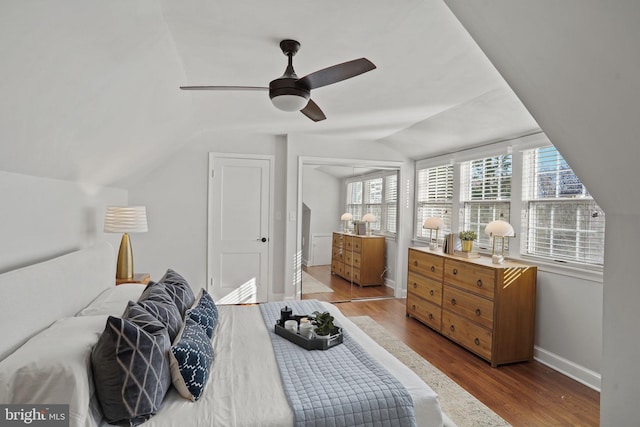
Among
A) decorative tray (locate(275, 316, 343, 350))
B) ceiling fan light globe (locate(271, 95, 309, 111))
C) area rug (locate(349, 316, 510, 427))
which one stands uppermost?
ceiling fan light globe (locate(271, 95, 309, 111))

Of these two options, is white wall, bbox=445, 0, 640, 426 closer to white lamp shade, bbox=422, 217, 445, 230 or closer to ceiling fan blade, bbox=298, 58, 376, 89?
ceiling fan blade, bbox=298, 58, 376, 89

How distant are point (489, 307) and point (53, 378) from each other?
10.5ft

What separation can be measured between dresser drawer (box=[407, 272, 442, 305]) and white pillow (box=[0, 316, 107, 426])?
3.40 meters

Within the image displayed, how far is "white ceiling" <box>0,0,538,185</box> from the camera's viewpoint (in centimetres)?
136

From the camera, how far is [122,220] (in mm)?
3203

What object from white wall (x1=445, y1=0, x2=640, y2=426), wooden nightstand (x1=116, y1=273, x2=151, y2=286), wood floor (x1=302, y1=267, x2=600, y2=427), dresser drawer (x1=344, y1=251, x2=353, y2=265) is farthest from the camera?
dresser drawer (x1=344, y1=251, x2=353, y2=265)

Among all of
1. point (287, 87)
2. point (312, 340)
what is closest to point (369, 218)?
point (312, 340)

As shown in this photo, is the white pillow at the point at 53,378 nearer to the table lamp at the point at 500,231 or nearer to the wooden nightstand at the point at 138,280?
the wooden nightstand at the point at 138,280

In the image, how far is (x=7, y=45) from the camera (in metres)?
1.12

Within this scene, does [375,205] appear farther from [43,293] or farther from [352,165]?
[43,293]

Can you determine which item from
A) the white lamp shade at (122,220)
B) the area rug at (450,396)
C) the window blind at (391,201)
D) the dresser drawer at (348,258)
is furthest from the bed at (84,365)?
the window blind at (391,201)

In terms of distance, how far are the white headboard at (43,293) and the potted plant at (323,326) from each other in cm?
141

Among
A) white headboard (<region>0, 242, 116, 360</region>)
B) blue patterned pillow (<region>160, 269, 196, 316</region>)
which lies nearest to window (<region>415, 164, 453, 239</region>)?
blue patterned pillow (<region>160, 269, 196, 316</region>)

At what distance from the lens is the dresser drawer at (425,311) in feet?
13.0
